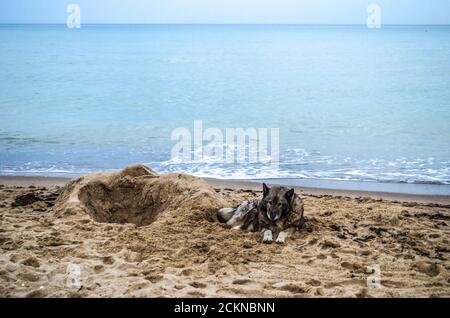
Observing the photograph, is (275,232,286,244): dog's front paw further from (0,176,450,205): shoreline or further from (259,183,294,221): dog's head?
(0,176,450,205): shoreline

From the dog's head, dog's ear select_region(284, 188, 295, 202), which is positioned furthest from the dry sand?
dog's ear select_region(284, 188, 295, 202)

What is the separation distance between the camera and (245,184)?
35.8 ft

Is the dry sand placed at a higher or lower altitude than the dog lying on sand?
lower

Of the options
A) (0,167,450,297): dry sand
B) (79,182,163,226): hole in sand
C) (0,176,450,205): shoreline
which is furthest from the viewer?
(0,176,450,205): shoreline

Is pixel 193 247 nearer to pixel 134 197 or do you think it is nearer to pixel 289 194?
pixel 289 194

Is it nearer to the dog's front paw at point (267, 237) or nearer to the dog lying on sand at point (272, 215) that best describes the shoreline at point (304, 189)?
the dog lying on sand at point (272, 215)

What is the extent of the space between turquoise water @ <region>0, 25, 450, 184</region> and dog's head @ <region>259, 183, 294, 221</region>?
438cm

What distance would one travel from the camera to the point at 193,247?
6.62m

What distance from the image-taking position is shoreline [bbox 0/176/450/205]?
9805 millimetres

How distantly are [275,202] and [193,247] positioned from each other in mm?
1306

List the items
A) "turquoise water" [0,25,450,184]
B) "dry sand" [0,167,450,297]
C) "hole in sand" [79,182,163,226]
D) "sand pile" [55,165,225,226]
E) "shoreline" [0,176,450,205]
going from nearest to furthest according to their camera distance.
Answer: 1. "dry sand" [0,167,450,297]
2. "sand pile" [55,165,225,226]
3. "hole in sand" [79,182,163,226]
4. "shoreline" [0,176,450,205]
5. "turquoise water" [0,25,450,184]
